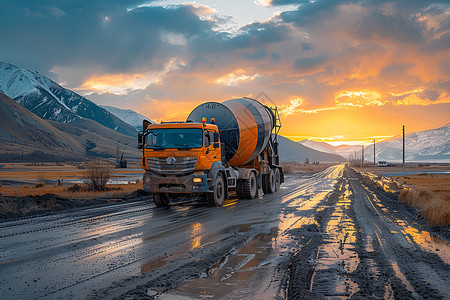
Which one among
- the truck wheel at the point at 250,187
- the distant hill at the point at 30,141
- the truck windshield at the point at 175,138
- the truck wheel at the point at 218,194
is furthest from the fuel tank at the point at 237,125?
the distant hill at the point at 30,141

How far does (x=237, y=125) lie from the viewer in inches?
788

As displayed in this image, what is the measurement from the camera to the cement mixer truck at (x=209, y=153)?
53.7ft

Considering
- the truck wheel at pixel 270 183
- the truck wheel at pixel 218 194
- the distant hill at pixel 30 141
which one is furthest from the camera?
the distant hill at pixel 30 141

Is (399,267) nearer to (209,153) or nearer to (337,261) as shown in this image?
(337,261)

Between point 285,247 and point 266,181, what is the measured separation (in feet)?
51.6

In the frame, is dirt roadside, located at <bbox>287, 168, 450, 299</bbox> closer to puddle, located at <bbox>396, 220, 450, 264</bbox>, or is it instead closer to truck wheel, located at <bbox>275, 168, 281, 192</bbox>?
puddle, located at <bbox>396, 220, 450, 264</bbox>

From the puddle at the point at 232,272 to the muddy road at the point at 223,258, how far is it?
0.05 feet

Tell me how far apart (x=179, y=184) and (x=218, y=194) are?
2.04 m

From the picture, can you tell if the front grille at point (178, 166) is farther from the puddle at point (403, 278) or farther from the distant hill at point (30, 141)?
the distant hill at point (30, 141)

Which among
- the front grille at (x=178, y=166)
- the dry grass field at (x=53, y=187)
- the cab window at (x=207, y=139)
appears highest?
the cab window at (x=207, y=139)

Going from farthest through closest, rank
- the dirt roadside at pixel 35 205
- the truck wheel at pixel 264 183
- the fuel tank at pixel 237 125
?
the truck wheel at pixel 264 183 < the fuel tank at pixel 237 125 < the dirt roadside at pixel 35 205

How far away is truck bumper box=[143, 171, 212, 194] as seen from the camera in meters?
16.3

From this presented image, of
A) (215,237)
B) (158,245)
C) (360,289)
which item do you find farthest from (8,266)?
(360,289)

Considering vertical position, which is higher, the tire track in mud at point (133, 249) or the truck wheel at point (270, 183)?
the truck wheel at point (270, 183)
